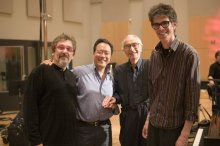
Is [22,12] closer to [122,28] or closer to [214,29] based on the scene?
[122,28]

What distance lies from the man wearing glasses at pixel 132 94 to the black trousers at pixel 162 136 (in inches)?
21.2

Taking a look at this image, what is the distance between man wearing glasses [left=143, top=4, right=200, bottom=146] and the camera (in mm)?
1993

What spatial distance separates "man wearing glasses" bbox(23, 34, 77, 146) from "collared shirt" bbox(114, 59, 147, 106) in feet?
1.73

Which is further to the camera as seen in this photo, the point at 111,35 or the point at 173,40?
the point at 111,35

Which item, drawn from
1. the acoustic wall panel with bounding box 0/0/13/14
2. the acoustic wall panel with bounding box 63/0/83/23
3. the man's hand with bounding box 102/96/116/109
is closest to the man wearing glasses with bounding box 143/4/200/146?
the man's hand with bounding box 102/96/116/109

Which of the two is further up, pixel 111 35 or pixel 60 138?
pixel 111 35

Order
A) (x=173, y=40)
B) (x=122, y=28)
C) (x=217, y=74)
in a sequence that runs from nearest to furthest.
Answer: (x=173, y=40) → (x=217, y=74) → (x=122, y=28)

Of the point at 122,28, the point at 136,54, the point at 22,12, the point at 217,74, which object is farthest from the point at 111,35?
the point at 136,54

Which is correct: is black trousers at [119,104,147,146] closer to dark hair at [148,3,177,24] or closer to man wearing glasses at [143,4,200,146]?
man wearing glasses at [143,4,200,146]

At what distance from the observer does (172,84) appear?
2.08 metres

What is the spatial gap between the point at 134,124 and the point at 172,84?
2.82 ft

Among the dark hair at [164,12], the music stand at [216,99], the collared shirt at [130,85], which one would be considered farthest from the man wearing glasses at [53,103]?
the music stand at [216,99]

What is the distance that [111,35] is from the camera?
10617mm

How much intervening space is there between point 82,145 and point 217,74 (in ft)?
15.2
